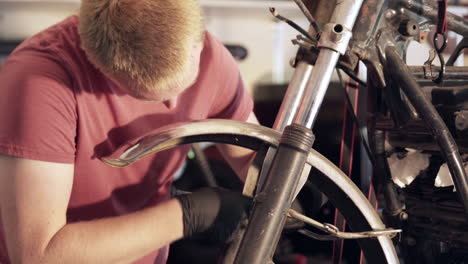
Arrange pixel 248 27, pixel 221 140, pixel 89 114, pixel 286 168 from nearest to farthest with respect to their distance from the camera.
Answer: pixel 286 168 → pixel 221 140 → pixel 89 114 → pixel 248 27

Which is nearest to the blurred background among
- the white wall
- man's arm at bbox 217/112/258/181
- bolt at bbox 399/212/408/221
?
the white wall

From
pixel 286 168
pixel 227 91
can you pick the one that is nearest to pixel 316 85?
pixel 286 168

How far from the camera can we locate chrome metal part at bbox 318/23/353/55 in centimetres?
76

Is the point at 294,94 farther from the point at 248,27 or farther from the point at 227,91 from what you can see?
the point at 248,27

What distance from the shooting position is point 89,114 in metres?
0.92

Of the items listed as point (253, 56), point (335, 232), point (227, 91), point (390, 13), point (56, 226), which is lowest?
point (56, 226)

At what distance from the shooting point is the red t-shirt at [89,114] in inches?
32.5

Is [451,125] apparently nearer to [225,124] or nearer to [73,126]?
[225,124]

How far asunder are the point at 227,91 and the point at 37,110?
1.37 ft

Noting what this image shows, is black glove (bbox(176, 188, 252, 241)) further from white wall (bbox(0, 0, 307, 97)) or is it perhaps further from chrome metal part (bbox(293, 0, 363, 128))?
white wall (bbox(0, 0, 307, 97))

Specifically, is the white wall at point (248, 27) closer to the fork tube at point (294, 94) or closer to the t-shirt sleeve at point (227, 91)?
the t-shirt sleeve at point (227, 91)

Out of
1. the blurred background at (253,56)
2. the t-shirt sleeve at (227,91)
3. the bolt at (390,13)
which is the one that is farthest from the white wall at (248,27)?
the bolt at (390,13)

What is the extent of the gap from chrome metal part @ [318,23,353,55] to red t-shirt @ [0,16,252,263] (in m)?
0.35

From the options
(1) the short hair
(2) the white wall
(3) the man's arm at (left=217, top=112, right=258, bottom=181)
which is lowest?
(3) the man's arm at (left=217, top=112, right=258, bottom=181)
